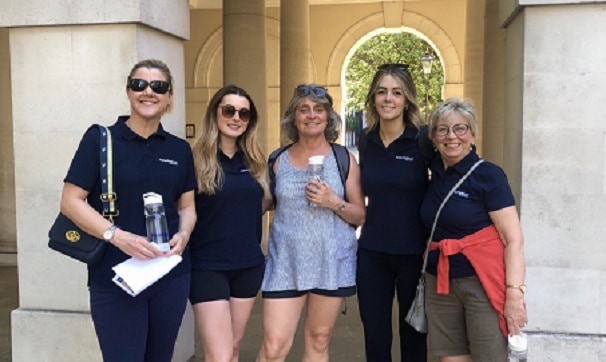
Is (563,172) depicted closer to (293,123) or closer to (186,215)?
(293,123)

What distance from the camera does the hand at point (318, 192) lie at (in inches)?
135

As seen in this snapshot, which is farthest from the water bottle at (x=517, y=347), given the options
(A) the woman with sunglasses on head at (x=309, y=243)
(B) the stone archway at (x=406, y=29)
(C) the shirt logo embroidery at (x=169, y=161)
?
(B) the stone archway at (x=406, y=29)

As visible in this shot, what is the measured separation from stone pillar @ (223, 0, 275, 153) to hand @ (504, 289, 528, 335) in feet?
28.3

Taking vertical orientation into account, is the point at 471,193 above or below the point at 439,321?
above

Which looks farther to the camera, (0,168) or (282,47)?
(282,47)

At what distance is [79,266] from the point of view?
4.55 m

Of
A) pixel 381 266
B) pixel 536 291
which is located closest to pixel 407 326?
pixel 381 266

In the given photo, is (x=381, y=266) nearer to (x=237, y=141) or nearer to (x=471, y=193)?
(x=471, y=193)

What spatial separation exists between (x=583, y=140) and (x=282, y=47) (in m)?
10.5

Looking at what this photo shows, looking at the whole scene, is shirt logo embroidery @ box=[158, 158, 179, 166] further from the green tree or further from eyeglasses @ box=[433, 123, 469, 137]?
the green tree

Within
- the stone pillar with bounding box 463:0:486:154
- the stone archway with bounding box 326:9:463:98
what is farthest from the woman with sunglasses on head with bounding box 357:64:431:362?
the stone archway with bounding box 326:9:463:98

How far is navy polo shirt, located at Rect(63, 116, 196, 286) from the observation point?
2.92 m

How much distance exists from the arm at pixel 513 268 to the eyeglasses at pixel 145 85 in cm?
177

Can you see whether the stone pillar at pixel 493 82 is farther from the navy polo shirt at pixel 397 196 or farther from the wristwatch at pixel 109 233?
the wristwatch at pixel 109 233
